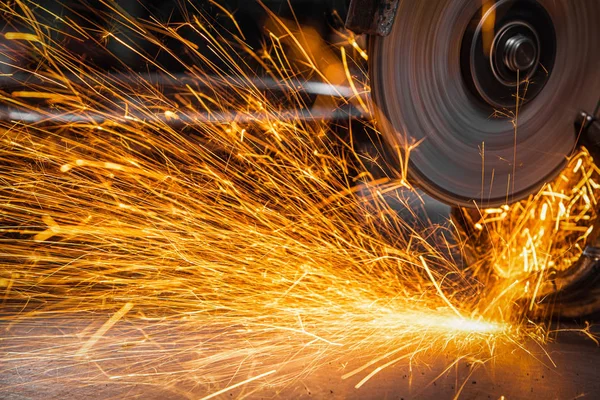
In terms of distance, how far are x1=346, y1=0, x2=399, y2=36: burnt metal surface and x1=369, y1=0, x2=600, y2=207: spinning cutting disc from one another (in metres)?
0.03

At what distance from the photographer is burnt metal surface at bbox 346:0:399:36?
2611mm

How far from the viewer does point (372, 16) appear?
8.66 feet

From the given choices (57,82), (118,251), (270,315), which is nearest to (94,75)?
(57,82)

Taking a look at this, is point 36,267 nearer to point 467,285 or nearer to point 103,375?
point 103,375

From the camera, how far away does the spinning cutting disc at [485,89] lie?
272cm

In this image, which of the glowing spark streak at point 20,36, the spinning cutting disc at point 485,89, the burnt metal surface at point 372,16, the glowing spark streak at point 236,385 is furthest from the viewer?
the glowing spark streak at point 20,36

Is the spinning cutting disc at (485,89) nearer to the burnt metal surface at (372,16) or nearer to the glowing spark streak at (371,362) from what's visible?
the burnt metal surface at (372,16)

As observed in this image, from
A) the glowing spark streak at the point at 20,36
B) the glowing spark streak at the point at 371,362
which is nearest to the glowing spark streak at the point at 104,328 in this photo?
the glowing spark streak at the point at 371,362

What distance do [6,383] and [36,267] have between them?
3.88ft

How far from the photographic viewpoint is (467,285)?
11.2 ft

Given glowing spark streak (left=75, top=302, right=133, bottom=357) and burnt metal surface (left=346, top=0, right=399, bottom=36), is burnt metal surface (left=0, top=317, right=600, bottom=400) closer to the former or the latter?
glowing spark streak (left=75, top=302, right=133, bottom=357)

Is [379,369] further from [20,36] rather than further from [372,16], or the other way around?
[20,36]

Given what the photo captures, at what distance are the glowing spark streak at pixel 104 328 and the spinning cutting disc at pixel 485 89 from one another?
1.03 meters

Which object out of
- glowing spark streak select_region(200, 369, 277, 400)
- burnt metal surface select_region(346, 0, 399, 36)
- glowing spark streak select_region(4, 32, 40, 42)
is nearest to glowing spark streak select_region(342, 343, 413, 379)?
glowing spark streak select_region(200, 369, 277, 400)
